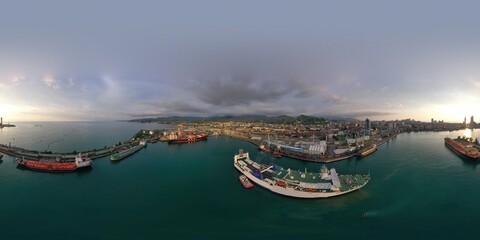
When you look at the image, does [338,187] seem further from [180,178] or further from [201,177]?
[180,178]

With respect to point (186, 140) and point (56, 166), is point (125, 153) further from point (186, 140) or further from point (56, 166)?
point (186, 140)

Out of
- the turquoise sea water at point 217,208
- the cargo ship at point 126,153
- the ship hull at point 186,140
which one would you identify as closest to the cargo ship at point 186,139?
the ship hull at point 186,140

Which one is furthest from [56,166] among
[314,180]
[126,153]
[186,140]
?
[314,180]

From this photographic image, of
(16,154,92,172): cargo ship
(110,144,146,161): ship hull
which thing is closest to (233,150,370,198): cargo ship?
Answer: (16,154,92,172): cargo ship

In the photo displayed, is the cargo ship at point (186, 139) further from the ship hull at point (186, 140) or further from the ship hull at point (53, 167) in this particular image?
the ship hull at point (53, 167)

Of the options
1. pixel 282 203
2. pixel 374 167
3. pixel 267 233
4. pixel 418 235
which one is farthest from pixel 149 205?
pixel 374 167

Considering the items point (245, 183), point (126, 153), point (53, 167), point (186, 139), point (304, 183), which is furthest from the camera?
point (186, 139)
